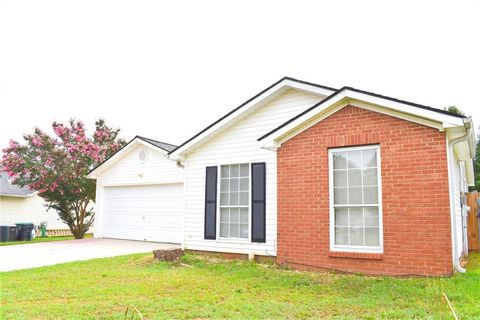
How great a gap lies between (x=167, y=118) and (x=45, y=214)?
13849mm

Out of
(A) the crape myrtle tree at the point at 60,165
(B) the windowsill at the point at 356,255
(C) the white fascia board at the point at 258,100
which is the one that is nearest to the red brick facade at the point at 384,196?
(B) the windowsill at the point at 356,255

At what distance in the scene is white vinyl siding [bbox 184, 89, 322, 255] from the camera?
1004 centimetres

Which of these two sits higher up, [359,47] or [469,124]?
[359,47]

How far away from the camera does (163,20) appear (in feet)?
44.4

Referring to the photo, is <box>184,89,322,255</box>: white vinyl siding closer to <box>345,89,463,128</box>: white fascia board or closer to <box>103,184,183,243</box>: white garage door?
<box>345,89,463,128</box>: white fascia board

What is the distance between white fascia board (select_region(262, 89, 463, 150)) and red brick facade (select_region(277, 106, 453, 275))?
0.12 meters

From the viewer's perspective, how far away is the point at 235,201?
418 inches

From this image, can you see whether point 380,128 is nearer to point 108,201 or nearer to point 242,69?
point 242,69

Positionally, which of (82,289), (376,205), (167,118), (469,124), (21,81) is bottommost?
(82,289)

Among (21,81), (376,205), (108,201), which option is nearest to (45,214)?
(108,201)

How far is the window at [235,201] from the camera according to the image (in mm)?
10430

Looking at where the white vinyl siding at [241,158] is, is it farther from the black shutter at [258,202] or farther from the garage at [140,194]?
the garage at [140,194]

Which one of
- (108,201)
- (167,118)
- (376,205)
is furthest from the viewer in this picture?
(167,118)

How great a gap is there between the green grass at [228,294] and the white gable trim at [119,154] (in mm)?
7816
